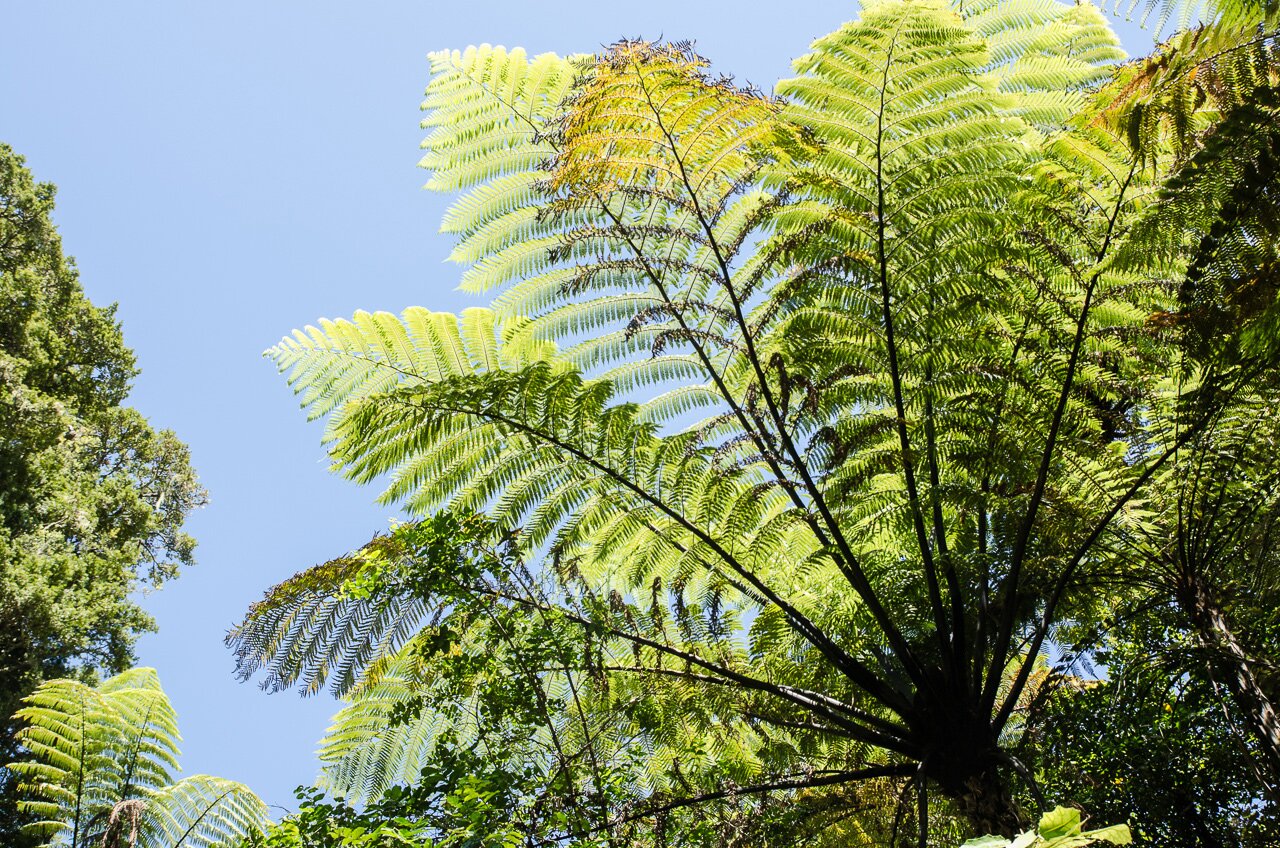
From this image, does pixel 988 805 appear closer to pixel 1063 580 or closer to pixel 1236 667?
pixel 1063 580

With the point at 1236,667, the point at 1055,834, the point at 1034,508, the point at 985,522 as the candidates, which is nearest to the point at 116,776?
the point at 985,522

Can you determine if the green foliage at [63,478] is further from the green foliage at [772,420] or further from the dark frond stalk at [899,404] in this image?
the dark frond stalk at [899,404]

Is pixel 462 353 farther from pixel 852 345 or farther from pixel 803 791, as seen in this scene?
pixel 803 791

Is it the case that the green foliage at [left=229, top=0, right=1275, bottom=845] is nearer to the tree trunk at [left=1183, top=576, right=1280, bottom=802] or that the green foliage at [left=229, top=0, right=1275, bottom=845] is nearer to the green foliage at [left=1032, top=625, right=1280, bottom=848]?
the tree trunk at [left=1183, top=576, right=1280, bottom=802]

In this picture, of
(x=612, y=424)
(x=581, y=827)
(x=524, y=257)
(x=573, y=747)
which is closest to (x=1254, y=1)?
(x=612, y=424)

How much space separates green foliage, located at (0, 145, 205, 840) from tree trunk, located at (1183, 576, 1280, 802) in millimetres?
7691

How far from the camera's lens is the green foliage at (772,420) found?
298cm

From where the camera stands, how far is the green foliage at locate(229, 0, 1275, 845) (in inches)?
117

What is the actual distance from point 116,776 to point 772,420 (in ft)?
11.6

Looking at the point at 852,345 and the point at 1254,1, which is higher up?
the point at 852,345

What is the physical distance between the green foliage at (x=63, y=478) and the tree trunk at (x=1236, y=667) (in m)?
7.69

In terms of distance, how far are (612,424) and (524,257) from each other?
847 mm

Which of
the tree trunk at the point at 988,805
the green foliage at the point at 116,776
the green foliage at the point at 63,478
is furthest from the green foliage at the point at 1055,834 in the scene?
the green foliage at the point at 63,478

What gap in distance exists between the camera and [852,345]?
10.6ft
